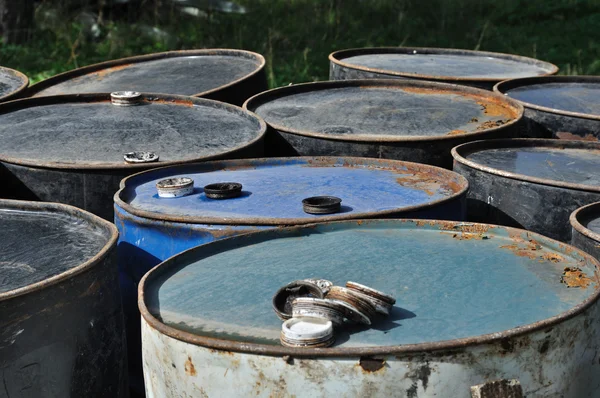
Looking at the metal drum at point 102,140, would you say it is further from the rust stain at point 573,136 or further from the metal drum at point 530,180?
the rust stain at point 573,136

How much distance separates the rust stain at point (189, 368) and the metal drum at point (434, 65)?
3.74 metres

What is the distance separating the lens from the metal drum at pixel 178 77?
5969 millimetres

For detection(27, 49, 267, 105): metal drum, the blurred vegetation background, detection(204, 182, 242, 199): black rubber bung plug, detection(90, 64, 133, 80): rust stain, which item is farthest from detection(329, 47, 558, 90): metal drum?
the blurred vegetation background

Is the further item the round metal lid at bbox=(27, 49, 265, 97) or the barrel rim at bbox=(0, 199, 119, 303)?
the round metal lid at bbox=(27, 49, 265, 97)

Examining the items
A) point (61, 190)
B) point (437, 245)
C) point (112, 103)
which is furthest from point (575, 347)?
point (112, 103)

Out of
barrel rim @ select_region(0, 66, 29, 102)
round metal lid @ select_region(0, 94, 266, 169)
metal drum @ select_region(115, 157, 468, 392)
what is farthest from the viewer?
barrel rim @ select_region(0, 66, 29, 102)

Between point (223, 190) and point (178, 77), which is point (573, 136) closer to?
point (223, 190)

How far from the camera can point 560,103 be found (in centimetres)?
572

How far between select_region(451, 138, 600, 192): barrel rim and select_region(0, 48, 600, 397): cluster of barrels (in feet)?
0.04

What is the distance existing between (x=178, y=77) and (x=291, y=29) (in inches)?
248

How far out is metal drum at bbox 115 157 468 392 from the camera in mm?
3484

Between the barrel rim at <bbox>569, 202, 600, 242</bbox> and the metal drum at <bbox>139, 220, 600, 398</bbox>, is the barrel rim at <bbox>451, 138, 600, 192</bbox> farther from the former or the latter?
the metal drum at <bbox>139, 220, 600, 398</bbox>

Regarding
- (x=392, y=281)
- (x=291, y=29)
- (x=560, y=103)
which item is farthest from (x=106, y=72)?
(x=291, y=29)

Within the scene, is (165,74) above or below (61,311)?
above
